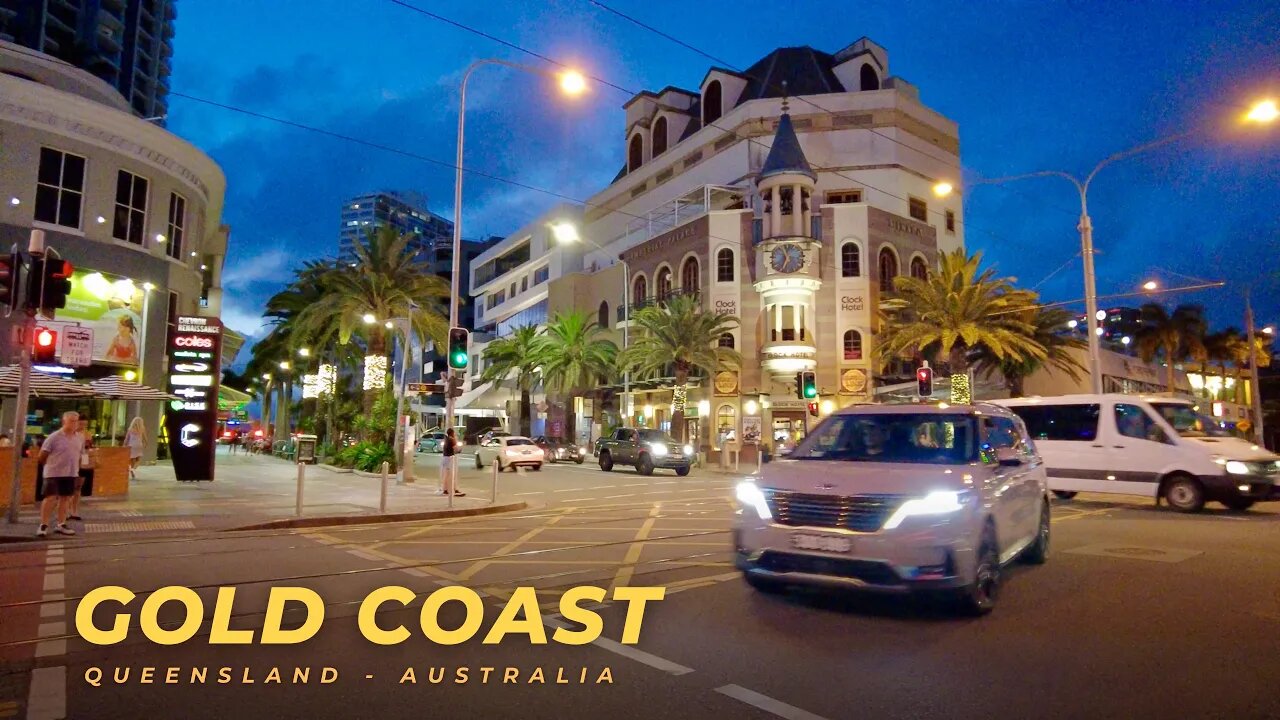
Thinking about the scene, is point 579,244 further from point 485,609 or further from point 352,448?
point 485,609

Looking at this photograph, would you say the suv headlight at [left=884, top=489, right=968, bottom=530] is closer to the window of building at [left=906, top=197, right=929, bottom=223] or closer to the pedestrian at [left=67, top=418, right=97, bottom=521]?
the pedestrian at [left=67, top=418, right=97, bottom=521]

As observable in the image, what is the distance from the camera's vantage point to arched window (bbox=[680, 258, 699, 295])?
46656 mm

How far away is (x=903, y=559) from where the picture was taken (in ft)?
21.1

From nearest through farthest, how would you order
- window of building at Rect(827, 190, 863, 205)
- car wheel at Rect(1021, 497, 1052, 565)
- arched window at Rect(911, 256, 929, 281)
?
car wheel at Rect(1021, 497, 1052, 565) < arched window at Rect(911, 256, 929, 281) < window of building at Rect(827, 190, 863, 205)

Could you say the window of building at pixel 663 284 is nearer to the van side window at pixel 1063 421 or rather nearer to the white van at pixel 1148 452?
the van side window at pixel 1063 421

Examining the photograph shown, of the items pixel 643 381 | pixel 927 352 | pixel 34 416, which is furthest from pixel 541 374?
pixel 34 416

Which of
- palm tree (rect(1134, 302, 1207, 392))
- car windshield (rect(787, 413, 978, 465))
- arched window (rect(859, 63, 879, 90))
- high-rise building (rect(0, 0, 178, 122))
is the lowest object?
car windshield (rect(787, 413, 978, 465))

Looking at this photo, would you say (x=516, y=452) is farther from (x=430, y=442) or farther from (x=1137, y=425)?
(x=430, y=442)

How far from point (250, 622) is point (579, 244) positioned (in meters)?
56.9

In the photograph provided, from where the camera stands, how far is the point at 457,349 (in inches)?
701

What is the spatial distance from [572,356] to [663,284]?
746 centimetres

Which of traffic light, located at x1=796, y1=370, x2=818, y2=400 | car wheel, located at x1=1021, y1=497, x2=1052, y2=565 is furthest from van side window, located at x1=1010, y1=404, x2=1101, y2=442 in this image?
car wheel, located at x1=1021, y1=497, x2=1052, y2=565

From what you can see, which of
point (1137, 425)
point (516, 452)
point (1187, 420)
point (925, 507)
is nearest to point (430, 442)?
point (516, 452)

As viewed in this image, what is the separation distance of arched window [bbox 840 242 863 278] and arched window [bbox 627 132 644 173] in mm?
22220
